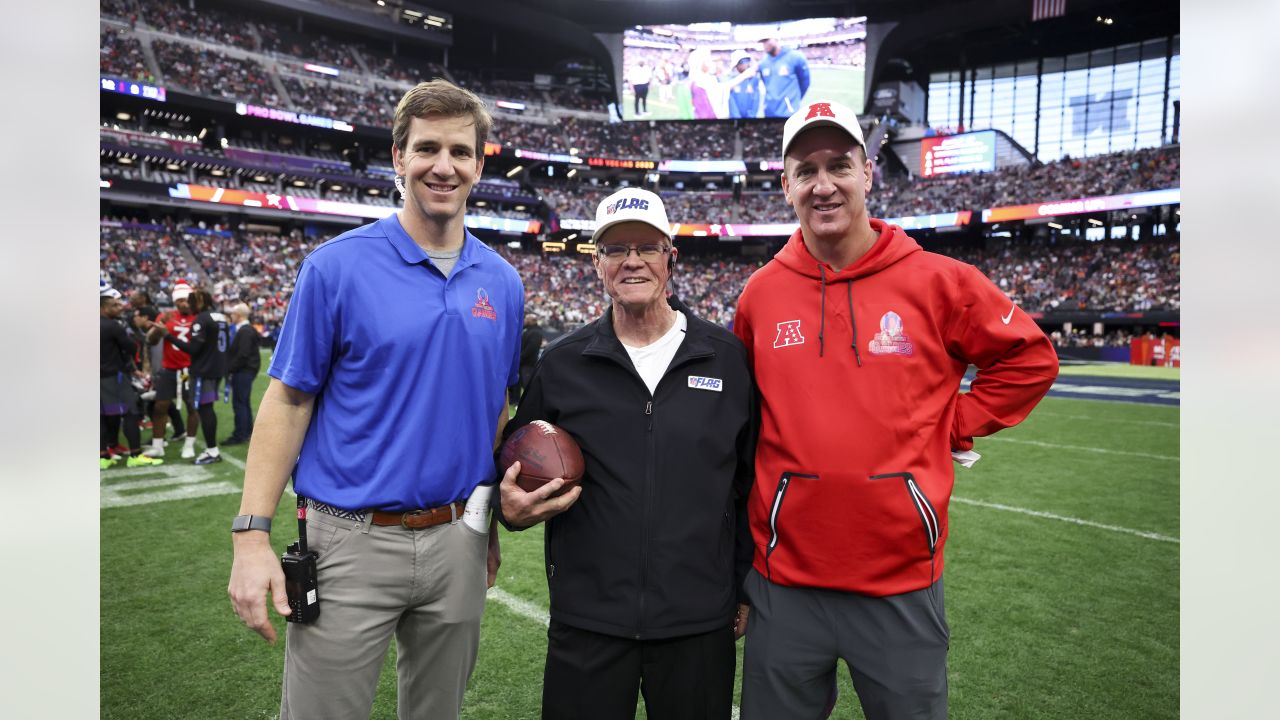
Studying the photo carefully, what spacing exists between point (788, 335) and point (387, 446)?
1317 millimetres

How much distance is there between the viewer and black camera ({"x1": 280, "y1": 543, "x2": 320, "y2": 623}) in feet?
6.86

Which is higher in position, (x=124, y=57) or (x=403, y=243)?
(x=124, y=57)

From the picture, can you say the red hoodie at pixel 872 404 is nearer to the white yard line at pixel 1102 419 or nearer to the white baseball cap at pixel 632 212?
the white baseball cap at pixel 632 212

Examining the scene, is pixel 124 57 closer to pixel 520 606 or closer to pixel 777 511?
pixel 520 606

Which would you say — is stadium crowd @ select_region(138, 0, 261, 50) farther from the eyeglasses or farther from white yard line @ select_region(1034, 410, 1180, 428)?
the eyeglasses

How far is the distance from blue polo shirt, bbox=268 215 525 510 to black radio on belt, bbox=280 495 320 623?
0.58 feet

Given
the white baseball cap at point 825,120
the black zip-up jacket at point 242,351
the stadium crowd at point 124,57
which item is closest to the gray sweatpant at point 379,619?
the white baseball cap at point 825,120

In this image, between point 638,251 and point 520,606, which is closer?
point 638,251

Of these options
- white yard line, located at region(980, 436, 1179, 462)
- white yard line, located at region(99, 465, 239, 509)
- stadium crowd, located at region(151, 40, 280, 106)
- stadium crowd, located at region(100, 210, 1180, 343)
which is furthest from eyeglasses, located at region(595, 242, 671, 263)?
stadium crowd, located at region(151, 40, 280, 106)

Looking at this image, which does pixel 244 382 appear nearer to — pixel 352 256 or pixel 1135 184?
pixel 352 256

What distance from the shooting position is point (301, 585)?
2.09m

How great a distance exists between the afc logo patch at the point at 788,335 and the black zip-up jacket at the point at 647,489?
156mm

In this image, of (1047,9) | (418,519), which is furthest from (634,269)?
(1047,9)

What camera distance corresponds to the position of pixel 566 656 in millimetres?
2277
